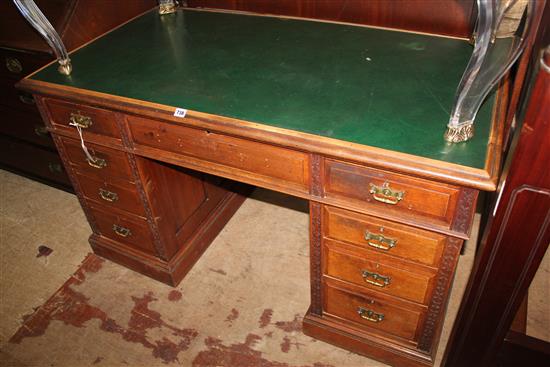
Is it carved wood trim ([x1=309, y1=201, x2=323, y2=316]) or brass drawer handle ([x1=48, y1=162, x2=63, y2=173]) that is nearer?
carved wood trim ([x1=309, y1=201, x2=323, y2=316])

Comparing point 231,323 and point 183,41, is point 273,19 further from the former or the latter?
Answer: point 231,323

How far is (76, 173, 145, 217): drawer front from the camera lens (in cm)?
189

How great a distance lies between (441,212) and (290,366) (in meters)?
0.90

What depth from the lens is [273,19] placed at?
2.06m

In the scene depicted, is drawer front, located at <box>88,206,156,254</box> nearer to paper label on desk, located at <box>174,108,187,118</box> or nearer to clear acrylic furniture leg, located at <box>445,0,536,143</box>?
paper label on desk, located at <box>174,108,187,118</box>

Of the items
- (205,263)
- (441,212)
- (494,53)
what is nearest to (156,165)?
(205,263)

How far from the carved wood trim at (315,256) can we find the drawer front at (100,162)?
0.77 metres

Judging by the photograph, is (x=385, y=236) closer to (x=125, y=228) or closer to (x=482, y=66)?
(x=482, y=66)

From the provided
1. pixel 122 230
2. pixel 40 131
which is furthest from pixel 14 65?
pixel 122 230

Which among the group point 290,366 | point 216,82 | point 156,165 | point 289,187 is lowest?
point 290,366

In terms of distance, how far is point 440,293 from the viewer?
56.7 inches

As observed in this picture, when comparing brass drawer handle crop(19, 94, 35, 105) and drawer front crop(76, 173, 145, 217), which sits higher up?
brass drawer handle crop(19, 94, 35, 105)

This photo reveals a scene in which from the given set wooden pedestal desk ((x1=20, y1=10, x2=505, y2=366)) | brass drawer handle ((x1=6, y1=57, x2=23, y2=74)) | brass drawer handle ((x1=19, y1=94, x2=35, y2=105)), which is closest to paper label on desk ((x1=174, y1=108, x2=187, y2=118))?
wooden pedestal desk ((x1=20, y1=10, x2=505, y2=366))

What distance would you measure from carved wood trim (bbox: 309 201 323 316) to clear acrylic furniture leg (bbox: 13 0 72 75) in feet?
3.62
